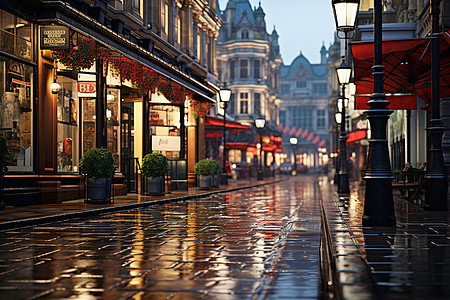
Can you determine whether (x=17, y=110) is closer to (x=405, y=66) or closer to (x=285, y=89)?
(x=405, y=66)

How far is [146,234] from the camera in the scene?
38.7 feet

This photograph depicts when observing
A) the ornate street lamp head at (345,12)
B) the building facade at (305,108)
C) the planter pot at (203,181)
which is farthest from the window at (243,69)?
the ornate street lamp head at (345,12)

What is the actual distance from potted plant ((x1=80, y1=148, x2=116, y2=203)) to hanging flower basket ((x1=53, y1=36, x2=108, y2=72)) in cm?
246

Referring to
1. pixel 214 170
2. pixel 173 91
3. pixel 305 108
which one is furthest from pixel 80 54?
pixel 305 108

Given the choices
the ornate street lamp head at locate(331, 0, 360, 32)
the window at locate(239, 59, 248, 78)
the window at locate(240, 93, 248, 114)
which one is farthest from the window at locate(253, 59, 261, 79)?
the ornate street lamp head at locate(331, 0, 360, 32)

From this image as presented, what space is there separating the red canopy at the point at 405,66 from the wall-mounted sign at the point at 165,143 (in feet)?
28.3

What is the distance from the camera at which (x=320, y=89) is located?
147 meters

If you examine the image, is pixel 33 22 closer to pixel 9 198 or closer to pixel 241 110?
pixel 9 198

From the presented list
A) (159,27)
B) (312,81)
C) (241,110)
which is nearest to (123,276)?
(159,27)

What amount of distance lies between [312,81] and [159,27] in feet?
386

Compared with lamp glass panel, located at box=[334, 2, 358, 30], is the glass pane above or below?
below

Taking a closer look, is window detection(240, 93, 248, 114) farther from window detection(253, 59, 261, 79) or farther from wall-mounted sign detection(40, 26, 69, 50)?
wall-mounted sign detection(40, 26, 69, 50)

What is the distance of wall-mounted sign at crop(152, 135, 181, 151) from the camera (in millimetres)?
29141

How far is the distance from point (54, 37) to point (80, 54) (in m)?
1.21
